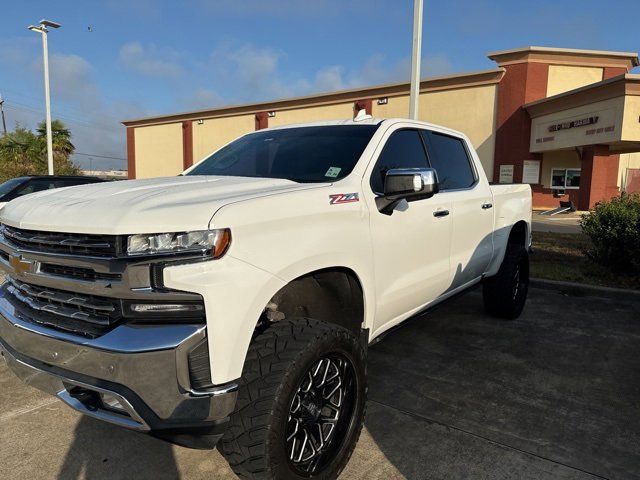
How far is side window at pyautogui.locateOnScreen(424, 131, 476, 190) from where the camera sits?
13.4 ft

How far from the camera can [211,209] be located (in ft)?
6.92

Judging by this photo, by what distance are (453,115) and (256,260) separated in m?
24.8

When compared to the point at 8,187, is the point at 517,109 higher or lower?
higher

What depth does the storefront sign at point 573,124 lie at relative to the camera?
66.4ft

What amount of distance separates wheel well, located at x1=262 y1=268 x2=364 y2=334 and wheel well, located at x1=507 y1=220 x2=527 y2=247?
3283 mm

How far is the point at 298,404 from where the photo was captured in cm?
238

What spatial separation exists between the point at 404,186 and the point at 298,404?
1.31m

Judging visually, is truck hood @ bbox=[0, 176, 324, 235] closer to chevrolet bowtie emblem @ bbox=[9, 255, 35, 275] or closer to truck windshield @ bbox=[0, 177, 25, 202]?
chevrolet bowtie emblem @ bbox=[9, 255, 35, 275]

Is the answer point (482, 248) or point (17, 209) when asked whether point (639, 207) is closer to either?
point (482, 248)

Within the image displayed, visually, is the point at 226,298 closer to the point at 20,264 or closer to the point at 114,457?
the point at 20,264

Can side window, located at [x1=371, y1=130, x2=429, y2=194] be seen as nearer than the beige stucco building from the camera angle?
Yes

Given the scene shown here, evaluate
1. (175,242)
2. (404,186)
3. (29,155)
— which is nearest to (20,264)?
(175,242)

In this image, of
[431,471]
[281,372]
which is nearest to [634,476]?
[431,471]

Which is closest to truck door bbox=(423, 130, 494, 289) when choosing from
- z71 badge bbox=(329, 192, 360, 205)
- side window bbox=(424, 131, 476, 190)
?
side window bbox=(424, 131, 476, 190)
